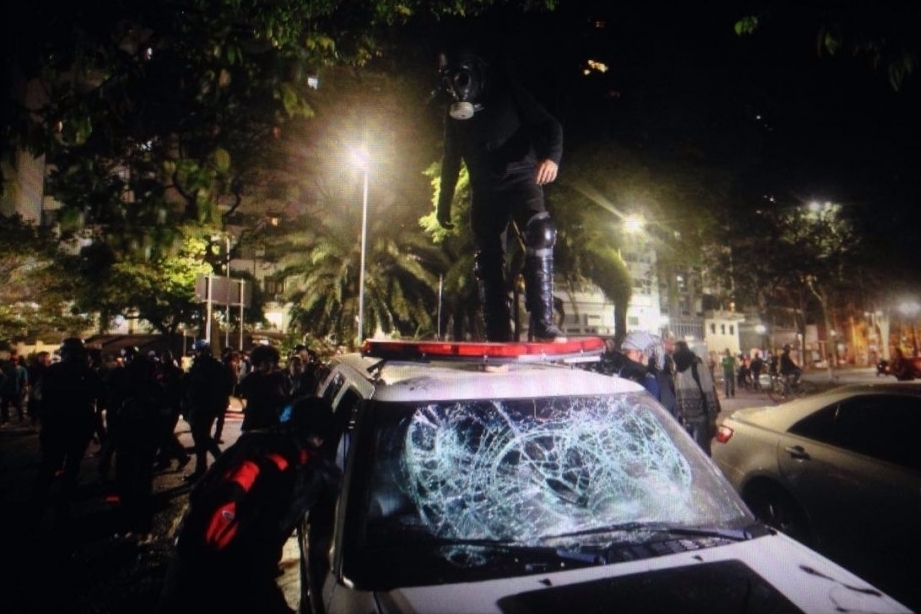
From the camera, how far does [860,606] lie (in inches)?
65.4

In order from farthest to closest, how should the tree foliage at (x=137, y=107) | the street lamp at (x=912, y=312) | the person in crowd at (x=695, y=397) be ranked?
the street lamp at (x=912, y=312)
the person in crowd at (x=695, y=397)
the tree foliage at (x=137, y=107)

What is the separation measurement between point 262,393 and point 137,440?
1462 mm

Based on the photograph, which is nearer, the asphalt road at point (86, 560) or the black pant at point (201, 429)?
the asphalt road at point (86, 560)

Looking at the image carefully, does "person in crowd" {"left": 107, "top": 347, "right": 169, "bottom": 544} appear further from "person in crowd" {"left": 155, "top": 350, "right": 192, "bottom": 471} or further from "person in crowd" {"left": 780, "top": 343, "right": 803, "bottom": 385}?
"person in crowd" {"left": 780, "top": 343, "right": 803, "bottom": 385}

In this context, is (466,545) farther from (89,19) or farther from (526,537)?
(89,19)

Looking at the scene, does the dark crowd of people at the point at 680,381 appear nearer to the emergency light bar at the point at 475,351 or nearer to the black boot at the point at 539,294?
the black boot at the point at 539,294

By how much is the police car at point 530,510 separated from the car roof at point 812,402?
249cm

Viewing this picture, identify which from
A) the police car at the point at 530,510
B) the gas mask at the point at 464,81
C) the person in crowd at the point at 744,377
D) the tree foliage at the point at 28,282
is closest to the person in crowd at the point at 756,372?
the person in crowd at the point at 744,377

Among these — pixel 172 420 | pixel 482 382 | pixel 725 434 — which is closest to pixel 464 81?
pixel 482 382

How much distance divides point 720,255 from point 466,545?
40.1 metres

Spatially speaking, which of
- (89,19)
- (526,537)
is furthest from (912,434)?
(89,19)

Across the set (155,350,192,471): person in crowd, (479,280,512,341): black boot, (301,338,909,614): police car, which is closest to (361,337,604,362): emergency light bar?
(301,338,909,614): police car

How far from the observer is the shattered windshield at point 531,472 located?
1.96 metres

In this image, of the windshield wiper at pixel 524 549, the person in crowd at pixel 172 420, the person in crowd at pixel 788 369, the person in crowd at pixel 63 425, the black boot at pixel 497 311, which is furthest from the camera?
the person in crowd at pixel 788 369
